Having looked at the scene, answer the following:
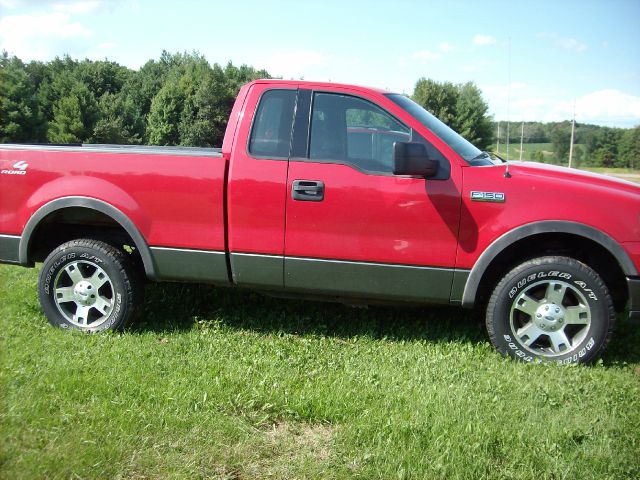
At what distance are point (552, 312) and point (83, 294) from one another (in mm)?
3691

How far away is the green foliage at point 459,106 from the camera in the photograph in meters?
50.2

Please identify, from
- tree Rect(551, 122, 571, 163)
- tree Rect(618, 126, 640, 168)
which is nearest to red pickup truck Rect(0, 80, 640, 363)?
tree Rect(618, 126, 640, 168)

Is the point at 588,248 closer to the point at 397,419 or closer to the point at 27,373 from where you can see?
the point at 397,419

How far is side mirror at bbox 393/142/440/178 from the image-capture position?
385cm

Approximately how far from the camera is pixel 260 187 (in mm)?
4152

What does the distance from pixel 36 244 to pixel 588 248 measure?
455cm

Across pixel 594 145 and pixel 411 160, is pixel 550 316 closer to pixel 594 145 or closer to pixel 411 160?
pixel 411 160

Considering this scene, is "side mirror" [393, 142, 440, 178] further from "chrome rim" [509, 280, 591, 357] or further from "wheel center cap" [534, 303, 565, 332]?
"wheel center cap" [534, 303, 565, 332]

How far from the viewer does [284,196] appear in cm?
413

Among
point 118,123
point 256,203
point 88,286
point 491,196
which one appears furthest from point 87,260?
point 118,123

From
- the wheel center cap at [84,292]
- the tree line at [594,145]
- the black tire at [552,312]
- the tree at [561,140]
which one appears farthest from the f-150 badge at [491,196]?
the tree at [561,140]

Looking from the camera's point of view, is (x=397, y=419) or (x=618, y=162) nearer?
(x=397, y=419)

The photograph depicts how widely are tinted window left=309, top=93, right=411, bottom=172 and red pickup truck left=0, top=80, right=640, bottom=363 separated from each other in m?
0.01

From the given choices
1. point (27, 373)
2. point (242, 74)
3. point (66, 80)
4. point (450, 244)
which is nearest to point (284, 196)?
point (450, 244)
